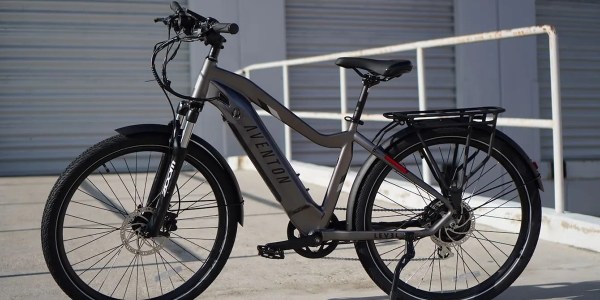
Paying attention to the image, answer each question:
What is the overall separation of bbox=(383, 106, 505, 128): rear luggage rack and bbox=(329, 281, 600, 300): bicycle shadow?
0.75m

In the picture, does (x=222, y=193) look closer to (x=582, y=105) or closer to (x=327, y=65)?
(x=327, y=65)

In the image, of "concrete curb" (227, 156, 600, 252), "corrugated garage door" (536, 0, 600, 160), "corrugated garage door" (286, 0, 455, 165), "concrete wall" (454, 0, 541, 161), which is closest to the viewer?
"concrete curb" (227, 156, 600, 252)

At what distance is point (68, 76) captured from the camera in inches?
378

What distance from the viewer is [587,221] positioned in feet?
14.2

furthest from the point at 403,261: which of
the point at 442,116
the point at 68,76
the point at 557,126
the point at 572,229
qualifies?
the point at 68,76

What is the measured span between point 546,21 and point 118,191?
7.20 meters

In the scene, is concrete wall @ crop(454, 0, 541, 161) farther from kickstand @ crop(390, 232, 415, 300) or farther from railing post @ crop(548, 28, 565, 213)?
kickstand @ crop(390, 232, 415, 300)

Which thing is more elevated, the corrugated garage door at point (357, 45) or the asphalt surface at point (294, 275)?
the corrugated garage door at point (357, 45)

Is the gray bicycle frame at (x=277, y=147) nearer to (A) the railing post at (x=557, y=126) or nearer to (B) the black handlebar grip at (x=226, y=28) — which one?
(B) the black handlebar grip at (x=226, y=28)

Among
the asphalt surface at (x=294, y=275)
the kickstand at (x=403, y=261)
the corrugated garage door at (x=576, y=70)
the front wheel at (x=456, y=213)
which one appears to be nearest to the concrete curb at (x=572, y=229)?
the asphalt surface at (x=294, y=275)

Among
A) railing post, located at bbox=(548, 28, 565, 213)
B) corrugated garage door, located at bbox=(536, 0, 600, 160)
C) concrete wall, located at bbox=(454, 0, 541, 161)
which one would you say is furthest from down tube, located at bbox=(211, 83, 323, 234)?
corrugated garage door, located at bbox=(536, 0, 600, 160)

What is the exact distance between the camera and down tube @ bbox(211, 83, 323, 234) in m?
3.15

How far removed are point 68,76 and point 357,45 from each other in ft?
12.1

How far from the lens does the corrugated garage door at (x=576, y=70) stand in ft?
38.6
